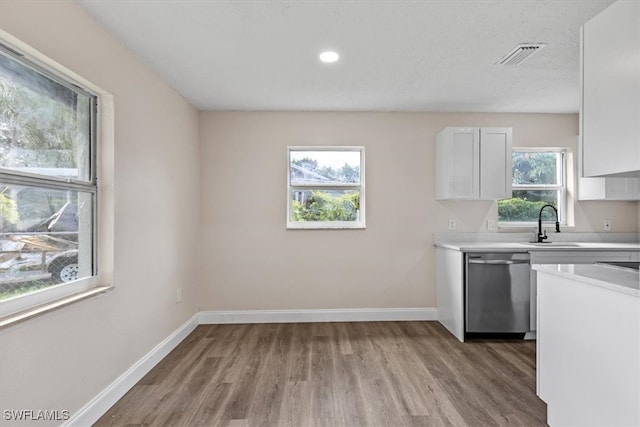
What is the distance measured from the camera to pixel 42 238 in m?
1.80

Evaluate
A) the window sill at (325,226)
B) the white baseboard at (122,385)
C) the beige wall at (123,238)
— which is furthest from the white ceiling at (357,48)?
the white baseboard at (122,385)

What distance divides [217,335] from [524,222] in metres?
3.67

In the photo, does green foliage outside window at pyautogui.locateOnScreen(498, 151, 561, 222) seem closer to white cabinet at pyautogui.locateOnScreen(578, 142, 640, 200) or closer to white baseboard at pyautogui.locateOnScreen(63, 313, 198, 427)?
white cabinet at pyautogui.locateOnScreen(578, 142, 640, 200)

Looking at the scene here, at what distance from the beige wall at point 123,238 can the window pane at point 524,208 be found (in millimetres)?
3570

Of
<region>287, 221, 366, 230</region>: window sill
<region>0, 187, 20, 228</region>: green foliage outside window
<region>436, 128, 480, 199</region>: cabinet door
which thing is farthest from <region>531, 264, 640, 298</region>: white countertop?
<region>0, 187, 20, 228</region>: green foliage outside window

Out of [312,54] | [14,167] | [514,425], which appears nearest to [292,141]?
[312,54]

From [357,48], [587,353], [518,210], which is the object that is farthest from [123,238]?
[518,210]

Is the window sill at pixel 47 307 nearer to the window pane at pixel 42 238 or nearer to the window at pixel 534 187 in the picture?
the window pane at pixel 42 238

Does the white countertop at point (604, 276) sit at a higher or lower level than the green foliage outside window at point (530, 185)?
lower

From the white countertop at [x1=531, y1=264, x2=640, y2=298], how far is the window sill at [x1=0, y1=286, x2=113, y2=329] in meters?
2.53

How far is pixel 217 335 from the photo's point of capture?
3.54 m

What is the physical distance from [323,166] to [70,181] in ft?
8.49

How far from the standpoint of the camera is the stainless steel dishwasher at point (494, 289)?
10.9 feet

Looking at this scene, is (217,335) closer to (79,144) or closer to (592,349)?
(79,144)
